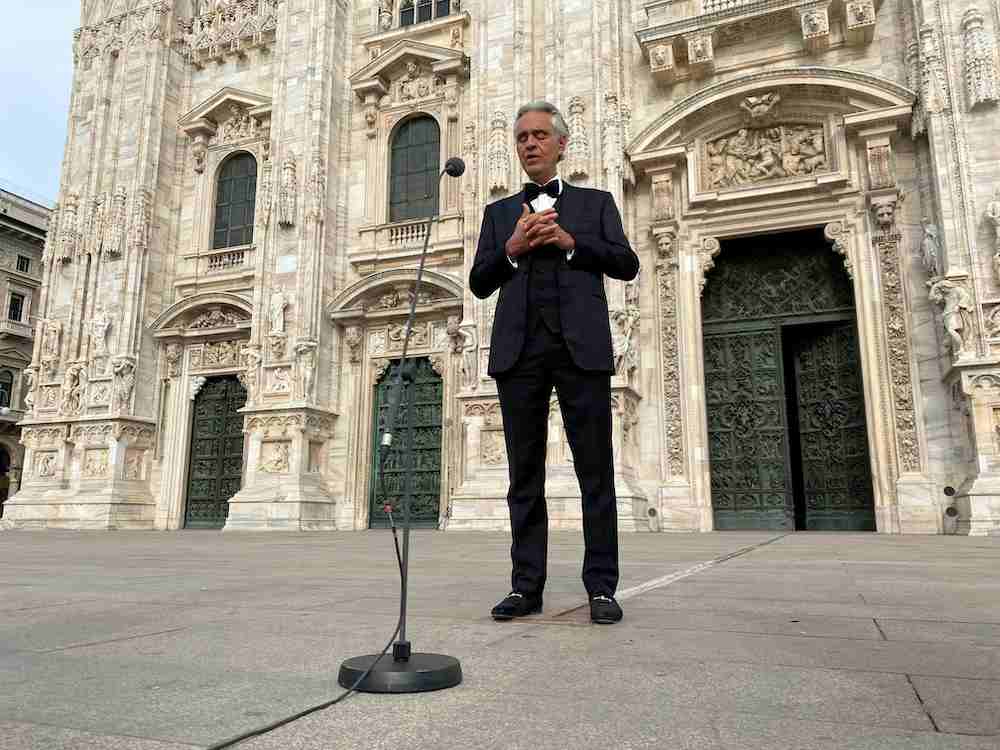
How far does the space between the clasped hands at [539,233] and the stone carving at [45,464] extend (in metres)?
16.9

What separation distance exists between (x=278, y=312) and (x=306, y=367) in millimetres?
1247

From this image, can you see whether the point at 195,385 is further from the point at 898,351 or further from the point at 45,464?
the point at 898,351

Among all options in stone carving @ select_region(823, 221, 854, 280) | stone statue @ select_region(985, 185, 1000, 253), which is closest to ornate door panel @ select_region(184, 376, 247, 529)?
stone carving @ select_region(823, 221, 854, 280)

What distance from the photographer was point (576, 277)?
121 inches

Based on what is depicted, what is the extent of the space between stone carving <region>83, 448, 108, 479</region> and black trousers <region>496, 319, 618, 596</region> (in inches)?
610

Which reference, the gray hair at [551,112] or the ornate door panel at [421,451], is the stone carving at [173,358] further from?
the gray hair at [551,112]

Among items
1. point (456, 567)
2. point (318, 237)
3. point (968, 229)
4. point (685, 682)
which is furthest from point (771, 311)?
point (685, 682)

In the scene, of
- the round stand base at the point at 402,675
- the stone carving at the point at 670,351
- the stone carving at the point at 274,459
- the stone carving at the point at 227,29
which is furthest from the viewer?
the stone carving at the point at 227,29

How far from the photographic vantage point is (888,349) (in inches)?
495

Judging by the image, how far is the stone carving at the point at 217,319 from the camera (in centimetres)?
1692

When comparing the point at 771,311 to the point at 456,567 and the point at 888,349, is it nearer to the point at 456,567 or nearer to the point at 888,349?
the point at 888,349

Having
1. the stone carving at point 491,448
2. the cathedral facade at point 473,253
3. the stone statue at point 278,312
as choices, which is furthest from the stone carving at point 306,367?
the stone carving at point 491,448

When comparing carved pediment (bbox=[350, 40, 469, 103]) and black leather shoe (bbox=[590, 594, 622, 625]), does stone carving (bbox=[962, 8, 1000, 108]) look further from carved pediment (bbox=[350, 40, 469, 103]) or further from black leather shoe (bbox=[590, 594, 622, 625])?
black leather shoe (bbox=[590, 594, 622, 625])

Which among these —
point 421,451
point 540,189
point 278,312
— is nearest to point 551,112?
point 540,189
